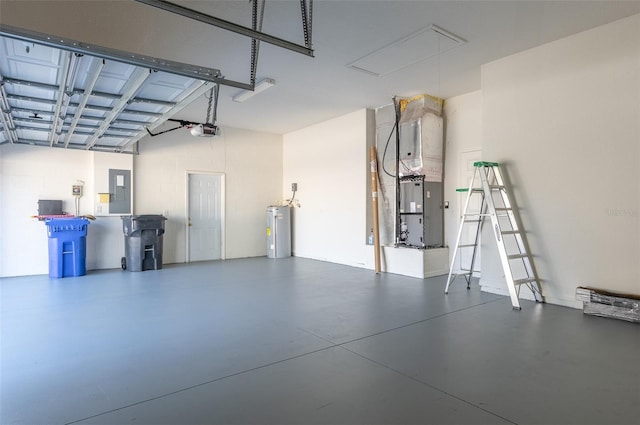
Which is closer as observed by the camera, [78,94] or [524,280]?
[78,94]

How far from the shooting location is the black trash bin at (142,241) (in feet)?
21.3

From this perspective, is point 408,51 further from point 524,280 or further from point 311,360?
point 311,360

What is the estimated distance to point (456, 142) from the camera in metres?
6.00

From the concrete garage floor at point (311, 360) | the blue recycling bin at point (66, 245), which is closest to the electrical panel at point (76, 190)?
the blue recycling bin at point (66, 245)

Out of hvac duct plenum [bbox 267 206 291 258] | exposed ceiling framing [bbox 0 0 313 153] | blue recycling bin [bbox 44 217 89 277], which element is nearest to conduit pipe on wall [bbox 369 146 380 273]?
hvac duct plenum [bbox 267 206 291 258]

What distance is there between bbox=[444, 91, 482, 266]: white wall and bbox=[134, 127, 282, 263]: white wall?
14.5ft

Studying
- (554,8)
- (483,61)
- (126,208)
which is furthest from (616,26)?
(126,208)

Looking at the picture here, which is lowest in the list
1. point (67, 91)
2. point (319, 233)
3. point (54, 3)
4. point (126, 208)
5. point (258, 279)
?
point (258, 279)

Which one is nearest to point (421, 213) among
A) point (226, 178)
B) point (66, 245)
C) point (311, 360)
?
point (311, 360)

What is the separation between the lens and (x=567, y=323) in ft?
11.3

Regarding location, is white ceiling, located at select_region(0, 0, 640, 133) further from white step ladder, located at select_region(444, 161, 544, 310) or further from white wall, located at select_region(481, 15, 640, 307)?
white step ladder, located at select_region(444, 161, 544, 310)

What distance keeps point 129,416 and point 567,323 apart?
371 centimetres

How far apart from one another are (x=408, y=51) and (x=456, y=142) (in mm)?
2200

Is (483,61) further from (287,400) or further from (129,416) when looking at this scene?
(129,416)
